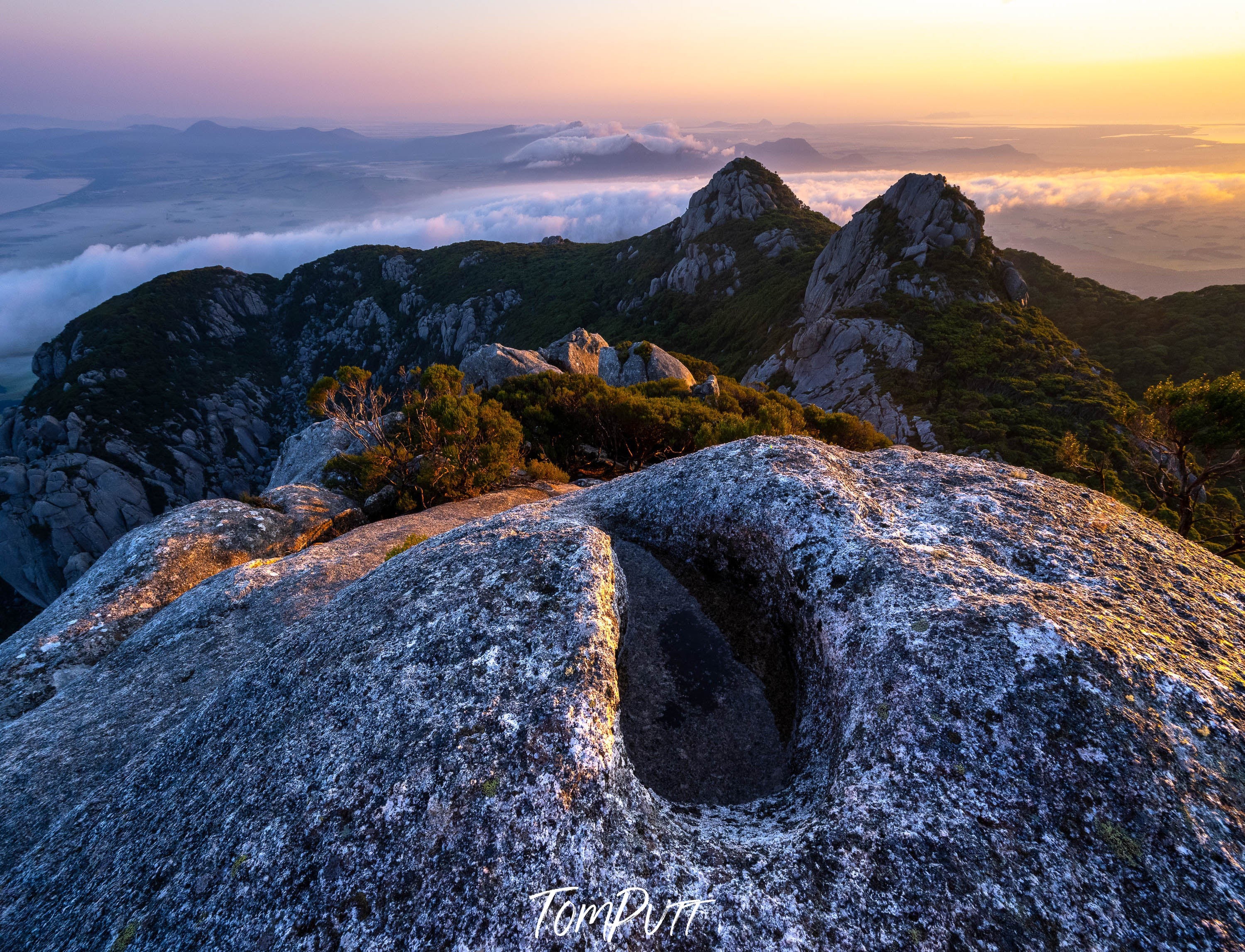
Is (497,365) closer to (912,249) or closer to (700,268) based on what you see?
(912,249)

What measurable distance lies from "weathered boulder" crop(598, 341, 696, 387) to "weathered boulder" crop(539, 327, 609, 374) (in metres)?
4.09

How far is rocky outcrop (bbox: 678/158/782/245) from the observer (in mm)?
157625

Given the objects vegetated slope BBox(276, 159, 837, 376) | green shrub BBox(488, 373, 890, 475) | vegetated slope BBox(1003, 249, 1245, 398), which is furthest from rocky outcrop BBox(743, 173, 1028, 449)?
green shrub BBox(488, 373, 890, 475)

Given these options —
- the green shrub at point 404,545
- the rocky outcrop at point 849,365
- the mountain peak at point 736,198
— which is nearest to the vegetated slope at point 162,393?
the green shrub at point 404,545

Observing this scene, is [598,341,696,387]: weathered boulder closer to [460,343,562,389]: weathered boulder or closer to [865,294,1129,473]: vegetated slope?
[460,343,562,389]: weathered boulder

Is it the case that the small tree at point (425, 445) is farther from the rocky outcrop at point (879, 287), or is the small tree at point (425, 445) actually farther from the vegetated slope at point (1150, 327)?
the vegetated slope at point (1150, 327)

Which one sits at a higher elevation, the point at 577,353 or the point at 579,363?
the point at 577,353

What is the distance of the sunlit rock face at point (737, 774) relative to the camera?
6242mm

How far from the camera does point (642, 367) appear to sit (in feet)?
206

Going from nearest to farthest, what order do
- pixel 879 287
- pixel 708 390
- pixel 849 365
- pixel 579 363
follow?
pixel 708 390 < pixel 579 363 < pixel 849 365 < pixel 879 287

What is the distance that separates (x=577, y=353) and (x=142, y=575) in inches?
2232

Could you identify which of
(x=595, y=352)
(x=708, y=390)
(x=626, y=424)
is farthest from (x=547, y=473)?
(x=595, y=352)

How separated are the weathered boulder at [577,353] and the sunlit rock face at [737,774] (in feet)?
184

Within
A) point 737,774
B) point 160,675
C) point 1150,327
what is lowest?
point 1150,327
